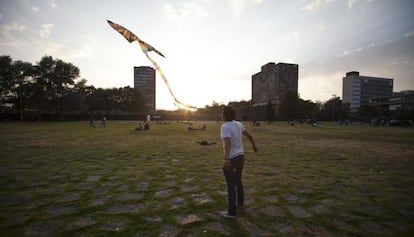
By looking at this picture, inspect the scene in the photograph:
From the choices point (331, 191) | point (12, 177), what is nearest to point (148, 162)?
point (12, 177)

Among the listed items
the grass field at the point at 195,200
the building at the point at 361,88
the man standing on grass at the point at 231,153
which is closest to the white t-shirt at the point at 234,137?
the man standing on grass at the point at 231,153

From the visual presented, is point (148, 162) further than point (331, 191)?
Yes

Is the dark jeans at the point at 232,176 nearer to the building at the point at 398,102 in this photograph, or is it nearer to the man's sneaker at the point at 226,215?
the man's sneaker at the point at 226,215

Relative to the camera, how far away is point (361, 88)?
152750 mm

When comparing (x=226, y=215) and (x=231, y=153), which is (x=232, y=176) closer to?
(x=231, y=153)

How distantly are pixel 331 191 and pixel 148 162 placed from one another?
6263mm

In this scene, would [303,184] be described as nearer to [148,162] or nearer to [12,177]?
[148,162]

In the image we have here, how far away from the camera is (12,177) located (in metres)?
6.57

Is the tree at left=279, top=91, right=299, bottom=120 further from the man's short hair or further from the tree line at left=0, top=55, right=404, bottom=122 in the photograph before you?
the man's short hair

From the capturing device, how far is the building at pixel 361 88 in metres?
152

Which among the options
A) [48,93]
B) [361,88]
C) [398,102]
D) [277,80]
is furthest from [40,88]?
[361,88]

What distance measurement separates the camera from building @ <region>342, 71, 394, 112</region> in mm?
151500

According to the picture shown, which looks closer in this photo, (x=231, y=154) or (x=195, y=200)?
(x=231, y=154)

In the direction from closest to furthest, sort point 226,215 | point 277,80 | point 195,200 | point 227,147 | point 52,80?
point 227,147 → point 226,215 → point 195,200 → point 52,80 → point 277,80
